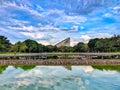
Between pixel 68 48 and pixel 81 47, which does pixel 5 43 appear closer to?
pixel 68 48

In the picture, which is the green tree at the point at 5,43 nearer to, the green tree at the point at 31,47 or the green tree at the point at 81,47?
the green tree at the point at 31,47

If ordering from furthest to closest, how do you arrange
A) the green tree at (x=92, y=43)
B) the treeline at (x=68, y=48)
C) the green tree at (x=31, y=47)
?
the green tree at (x=92, y=43), the green tree at (x=31, y=47), the treeline at (x=68, y=48)

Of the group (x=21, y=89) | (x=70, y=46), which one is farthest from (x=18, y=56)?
(x=70, y=46)

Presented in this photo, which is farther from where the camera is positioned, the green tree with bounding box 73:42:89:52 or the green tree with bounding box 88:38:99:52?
the green tree with bounding box 88:38:99:52

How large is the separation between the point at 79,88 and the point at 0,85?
647cm

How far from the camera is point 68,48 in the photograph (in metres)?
78.7

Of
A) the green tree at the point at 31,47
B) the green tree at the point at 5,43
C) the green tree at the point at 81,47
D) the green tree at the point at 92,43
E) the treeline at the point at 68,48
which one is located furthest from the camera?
the green tree at the point at 92,43

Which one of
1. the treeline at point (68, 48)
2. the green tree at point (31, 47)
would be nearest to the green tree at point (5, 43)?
the treeline at point (68, 48)

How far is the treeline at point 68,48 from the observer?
67.5m

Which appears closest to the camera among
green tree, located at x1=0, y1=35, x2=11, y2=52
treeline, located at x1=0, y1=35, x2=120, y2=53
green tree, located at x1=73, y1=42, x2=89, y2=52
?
treeline, located at x1=0, y1=35, x2=120, y2=53

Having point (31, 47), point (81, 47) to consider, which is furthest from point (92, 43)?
point (31, 47)

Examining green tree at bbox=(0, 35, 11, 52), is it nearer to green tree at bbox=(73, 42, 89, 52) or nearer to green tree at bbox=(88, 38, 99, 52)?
green tree at bbox=(73, 42, 89, 52)

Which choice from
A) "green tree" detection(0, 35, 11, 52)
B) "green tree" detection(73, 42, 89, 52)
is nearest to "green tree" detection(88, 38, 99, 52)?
"green tree" detection(73, 42, 89, 52)

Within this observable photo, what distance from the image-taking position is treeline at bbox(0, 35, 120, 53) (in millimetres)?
67500
